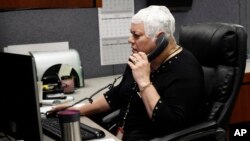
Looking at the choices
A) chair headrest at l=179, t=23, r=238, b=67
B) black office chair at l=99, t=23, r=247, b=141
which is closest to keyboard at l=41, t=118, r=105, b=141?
black office chair at l=99, t=23, r=247, b=141

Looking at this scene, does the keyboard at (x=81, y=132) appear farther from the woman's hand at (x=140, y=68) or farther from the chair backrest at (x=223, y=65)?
the chair backrest at (x=223, y=65)

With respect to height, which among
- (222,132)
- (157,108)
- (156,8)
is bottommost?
(222,132)

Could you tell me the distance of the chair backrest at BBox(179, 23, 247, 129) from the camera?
5.32 ft

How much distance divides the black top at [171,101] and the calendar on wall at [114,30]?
752 millimetres

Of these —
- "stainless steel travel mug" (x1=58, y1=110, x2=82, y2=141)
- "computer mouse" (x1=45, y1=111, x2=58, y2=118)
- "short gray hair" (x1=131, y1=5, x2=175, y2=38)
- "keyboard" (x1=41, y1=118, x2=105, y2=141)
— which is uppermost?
"short gray hair" (x1=131, y1=5, x2=175, y2=38)

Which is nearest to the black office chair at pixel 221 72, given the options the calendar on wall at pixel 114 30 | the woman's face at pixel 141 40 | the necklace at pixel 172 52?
the necklace at pixel 172 52

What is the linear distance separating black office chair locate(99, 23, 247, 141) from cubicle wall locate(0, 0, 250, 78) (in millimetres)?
880

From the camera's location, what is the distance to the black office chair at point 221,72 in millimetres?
1558

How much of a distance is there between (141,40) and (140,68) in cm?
13

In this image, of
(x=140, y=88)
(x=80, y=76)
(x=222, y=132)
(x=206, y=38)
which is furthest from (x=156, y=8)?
(x=80, y=76)

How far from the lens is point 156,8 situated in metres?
1.70

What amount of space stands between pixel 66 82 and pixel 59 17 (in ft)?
1.52

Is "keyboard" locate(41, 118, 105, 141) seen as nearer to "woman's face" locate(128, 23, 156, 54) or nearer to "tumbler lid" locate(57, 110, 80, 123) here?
"tumbler lid" locate(57, 110, 80, 123)

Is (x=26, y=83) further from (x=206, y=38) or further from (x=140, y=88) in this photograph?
(x=206, y=38)
